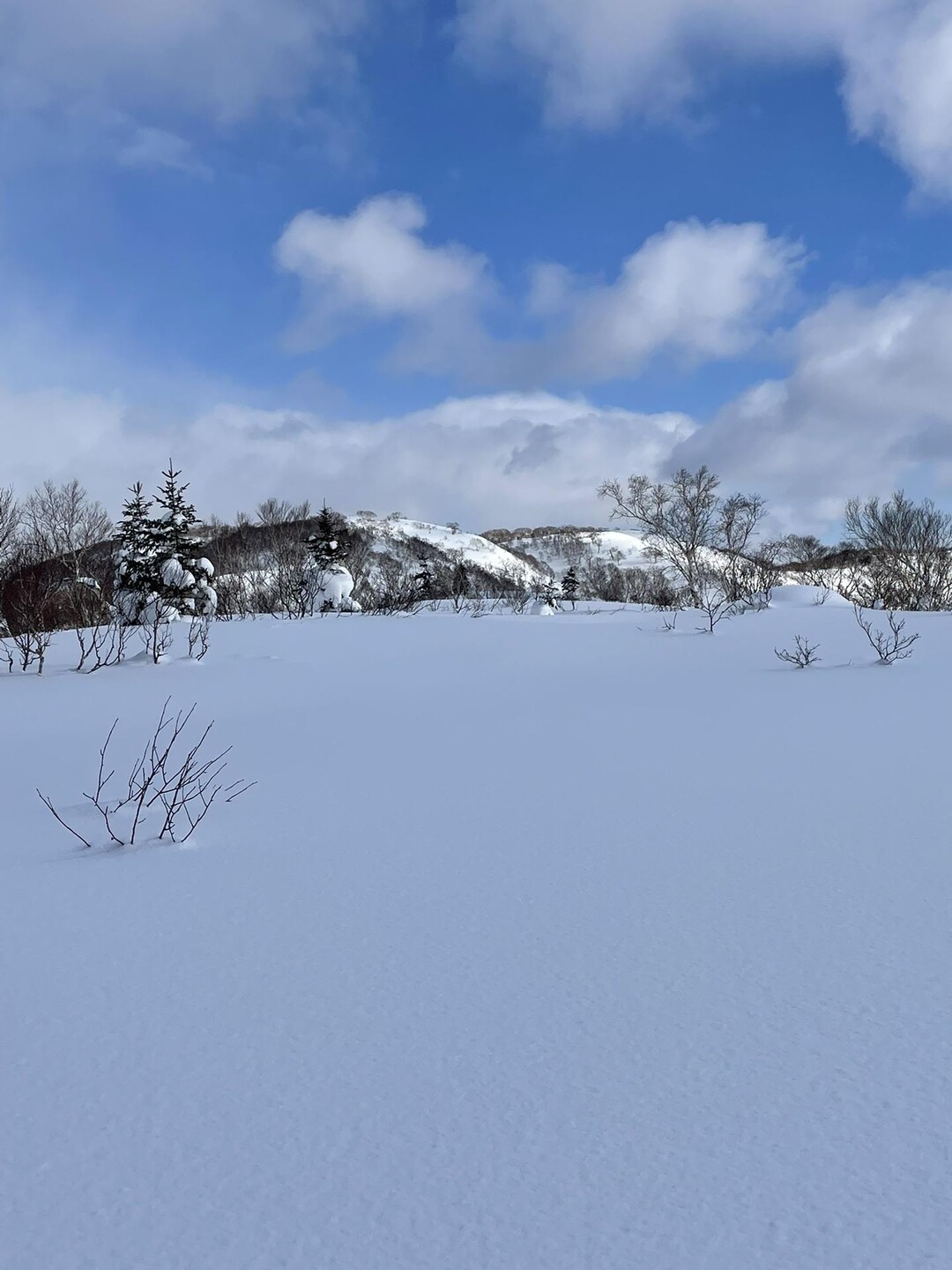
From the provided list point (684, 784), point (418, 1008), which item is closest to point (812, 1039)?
point (418, 1008)

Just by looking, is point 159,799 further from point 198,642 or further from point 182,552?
point 182,552

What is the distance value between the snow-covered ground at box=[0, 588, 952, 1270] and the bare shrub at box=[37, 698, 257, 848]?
13 cm

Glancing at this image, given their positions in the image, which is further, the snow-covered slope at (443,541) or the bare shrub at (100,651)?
the snow-covered slope at (443,541)

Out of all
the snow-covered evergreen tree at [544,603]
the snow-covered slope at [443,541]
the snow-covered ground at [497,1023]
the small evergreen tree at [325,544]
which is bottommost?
the snow-covered ground at [497,1023]

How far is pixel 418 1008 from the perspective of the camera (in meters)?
1.66

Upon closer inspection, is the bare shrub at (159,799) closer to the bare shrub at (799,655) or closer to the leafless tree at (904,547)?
the bare shrub at (799,655)

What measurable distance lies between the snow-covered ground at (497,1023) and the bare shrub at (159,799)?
0.13 meters

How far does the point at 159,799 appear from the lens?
354 centimetres

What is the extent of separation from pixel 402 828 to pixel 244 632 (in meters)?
7.73

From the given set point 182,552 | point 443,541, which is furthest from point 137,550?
point 443,541

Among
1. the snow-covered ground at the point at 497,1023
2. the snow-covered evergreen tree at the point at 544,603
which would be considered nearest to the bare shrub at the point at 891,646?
the snow-covered ground at the point at 497,1023

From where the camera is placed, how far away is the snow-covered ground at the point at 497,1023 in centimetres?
109

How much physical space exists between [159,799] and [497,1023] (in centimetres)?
253

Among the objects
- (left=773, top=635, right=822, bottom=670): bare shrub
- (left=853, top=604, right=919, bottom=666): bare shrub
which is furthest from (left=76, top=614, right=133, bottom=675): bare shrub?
(left=853, top=604, right=919, bottom=666): bare shrub
